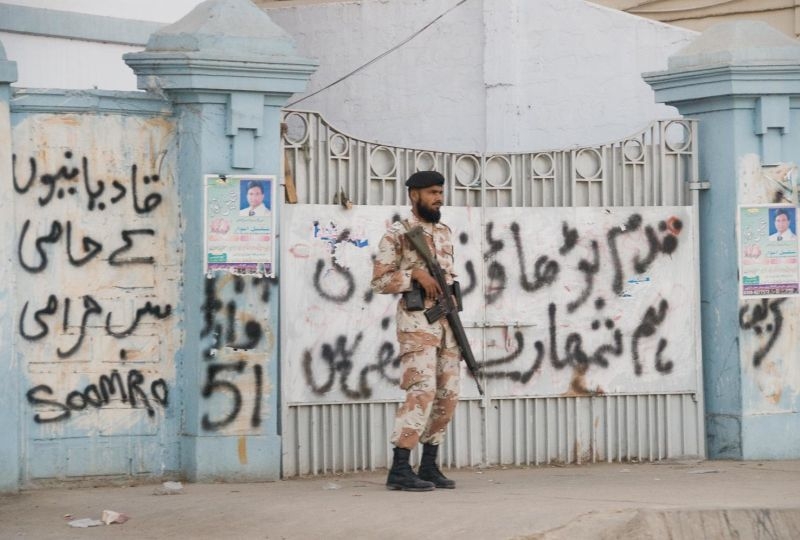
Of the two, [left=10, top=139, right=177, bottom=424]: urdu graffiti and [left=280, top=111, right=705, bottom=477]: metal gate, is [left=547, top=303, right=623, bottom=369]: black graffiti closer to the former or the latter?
[left=280, top=111, right=705, bottom=477]: metal gate

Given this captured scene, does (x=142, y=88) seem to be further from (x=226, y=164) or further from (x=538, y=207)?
(x=538, y=207)

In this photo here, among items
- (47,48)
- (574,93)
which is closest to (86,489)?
(47,48)

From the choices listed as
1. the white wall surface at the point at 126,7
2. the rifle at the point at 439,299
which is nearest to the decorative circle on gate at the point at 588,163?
the rifle at the point at 439,299

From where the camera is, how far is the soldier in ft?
26.6

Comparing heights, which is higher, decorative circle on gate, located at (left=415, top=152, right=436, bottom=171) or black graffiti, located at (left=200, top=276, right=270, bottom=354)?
decorative circle on gate, located at (left=415, top=152, right=436, bottom=171)

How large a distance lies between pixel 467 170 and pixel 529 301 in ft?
3.01

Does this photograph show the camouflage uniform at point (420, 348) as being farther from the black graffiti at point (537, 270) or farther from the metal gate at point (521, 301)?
the black graffiti at point (537, 270)

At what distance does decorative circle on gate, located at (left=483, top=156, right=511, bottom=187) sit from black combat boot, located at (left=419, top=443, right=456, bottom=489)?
6.49 feet

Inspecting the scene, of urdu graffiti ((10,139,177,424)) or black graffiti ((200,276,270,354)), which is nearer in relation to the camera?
urdu graffiti ((10,139,177,424))

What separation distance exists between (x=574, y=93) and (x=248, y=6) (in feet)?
15.6

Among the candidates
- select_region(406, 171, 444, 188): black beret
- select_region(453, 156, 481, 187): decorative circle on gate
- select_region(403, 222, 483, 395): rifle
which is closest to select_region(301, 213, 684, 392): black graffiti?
select_region(453, 156, 481, 187): decorative circle on gate

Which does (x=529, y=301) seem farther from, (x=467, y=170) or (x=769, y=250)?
(x=769, y=250)

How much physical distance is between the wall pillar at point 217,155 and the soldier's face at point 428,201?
1.06 metres

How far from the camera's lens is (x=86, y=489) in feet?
27.9
